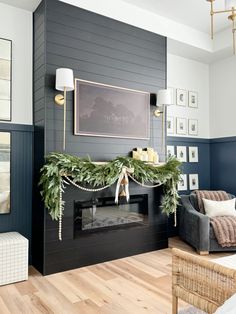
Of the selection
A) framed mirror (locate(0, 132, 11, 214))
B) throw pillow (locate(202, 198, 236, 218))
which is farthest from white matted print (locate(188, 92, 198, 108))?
framed mirror (locate(0, 132, 11, 214))

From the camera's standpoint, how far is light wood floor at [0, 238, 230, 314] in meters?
2.42

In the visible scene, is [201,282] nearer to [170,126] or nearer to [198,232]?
[198,232]

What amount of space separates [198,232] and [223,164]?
Answer: 1868mm

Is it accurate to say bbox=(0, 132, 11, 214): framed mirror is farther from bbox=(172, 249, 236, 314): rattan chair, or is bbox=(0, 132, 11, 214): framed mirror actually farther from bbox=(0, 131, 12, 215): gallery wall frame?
bbox=(172, 249, 236, 314): rattan chair

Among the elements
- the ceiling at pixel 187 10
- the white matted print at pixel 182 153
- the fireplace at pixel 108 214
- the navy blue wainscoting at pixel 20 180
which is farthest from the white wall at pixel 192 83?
the navy blue wainscoting at pixel 20 180

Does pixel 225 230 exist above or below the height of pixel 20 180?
below

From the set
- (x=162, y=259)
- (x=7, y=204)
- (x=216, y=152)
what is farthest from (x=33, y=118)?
(x=216, y=152)

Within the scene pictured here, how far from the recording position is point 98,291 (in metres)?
2.74

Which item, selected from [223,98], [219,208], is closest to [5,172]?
[219,208]

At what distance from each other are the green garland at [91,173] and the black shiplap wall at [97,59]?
0.91 feet

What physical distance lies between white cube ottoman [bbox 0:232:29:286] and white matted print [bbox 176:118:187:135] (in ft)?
10.6

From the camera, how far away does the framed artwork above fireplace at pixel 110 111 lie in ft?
11.4

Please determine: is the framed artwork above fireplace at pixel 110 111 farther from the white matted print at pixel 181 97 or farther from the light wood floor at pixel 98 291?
the light wood floor at pixel 98 291

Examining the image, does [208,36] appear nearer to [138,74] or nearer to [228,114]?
[228,114]
